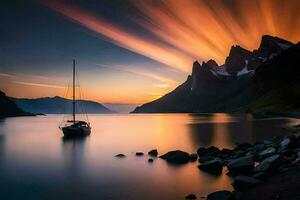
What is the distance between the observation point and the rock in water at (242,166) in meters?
33.1

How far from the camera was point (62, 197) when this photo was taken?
28906 millimetres

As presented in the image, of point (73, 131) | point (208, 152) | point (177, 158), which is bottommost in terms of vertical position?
point (177, 158)

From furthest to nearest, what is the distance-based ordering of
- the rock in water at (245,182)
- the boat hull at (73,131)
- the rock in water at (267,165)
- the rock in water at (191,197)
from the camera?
the boat hull at (73,131)
the rock in water at (267,165)
the rock in water at (245,182)
the rock in water at (191,197)

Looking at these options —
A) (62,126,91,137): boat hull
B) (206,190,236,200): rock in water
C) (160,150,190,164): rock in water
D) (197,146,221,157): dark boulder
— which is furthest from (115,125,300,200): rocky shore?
(62,126,91,137): boat hull

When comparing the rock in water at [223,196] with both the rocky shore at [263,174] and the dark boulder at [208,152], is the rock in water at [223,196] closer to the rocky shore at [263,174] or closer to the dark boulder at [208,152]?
the rocky shore at [263,174]

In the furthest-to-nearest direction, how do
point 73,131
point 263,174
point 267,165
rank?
point 73,131 → point 267,165 → point 263,174

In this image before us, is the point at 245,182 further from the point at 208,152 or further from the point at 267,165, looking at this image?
the point at 208,152

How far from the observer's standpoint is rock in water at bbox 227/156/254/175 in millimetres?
33094

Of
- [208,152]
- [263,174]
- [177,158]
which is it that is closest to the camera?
[263,174]

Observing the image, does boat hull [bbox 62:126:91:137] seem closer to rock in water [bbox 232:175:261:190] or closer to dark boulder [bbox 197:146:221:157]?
dark boulder [bbox 197:146:221:157]

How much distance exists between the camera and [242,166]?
3394 cm

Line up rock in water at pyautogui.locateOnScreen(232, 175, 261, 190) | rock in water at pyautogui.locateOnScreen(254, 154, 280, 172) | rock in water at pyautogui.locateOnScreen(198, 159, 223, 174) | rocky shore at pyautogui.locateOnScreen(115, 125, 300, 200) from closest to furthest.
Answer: rocky shore at pyautogui.locateOnScreen(115, 125, 300, 200), rock in water at pyautogui.locateOnScreen(232, 175, 261, 190), rock in water at pyautogui.locateOnScreen(254, 154, 280, 172), rock in water at pyautogui.locateOnScreen(198, 159, 223, 174)

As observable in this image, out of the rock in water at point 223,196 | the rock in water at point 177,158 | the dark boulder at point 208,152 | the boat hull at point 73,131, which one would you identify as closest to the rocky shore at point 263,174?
the rock in water at point 223,196

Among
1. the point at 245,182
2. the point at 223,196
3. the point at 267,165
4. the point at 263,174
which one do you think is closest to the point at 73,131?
the point at 267,165
